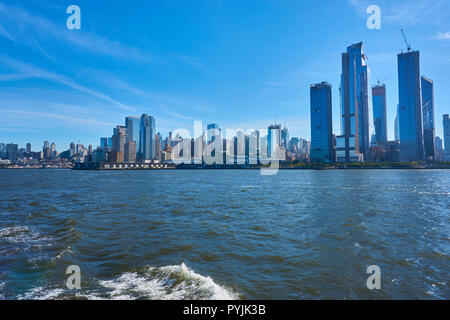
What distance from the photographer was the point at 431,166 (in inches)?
7367

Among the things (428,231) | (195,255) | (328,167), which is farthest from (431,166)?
(195,255)

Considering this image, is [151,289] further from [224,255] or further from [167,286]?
[224,255]

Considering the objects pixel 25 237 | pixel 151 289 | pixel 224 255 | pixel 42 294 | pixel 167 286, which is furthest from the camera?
pixel 25 237

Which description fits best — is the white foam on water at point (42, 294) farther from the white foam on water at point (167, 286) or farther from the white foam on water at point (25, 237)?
the white foam on water at point (25, 237)

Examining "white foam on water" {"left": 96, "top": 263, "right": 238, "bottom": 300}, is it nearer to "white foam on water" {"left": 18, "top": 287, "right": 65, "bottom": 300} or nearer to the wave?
the wave

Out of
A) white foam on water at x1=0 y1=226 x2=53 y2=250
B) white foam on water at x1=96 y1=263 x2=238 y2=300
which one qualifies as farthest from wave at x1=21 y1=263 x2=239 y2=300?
white foam on water at x1=0 y1=226 x2=53 y2=250

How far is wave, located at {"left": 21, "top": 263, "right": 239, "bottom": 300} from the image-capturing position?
725 centimetres

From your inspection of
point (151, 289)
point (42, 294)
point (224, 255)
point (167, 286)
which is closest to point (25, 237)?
point (42, 294)

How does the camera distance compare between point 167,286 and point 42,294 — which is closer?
point 42,294

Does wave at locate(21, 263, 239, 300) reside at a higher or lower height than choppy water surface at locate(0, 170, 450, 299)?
higher

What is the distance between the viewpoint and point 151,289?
7.78 metres

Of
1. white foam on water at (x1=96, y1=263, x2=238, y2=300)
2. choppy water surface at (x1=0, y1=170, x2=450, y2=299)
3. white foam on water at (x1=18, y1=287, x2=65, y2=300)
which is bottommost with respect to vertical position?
choppy water surface at (x1=0, y1=170, x2=450, y2=299)
